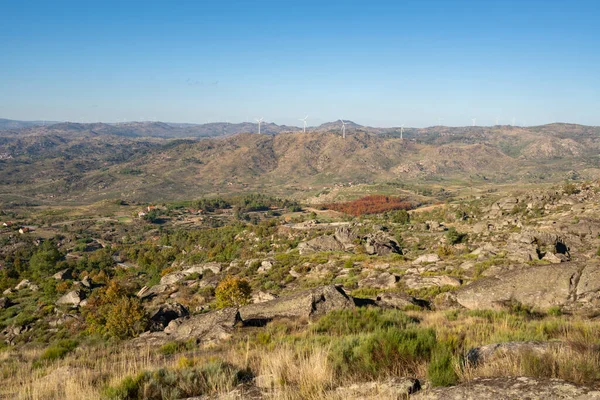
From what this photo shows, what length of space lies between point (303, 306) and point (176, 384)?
1058 centimetres

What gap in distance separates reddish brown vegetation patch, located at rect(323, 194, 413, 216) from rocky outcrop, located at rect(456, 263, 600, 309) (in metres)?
140

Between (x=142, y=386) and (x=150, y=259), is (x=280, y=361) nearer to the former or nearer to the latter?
(x=142, y=386)

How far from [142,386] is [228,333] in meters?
7.20

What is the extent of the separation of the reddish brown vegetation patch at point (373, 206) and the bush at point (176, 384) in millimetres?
154728

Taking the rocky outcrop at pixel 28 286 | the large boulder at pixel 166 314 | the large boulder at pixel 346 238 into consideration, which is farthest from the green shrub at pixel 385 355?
the rocky outcrop at pixel 28 286

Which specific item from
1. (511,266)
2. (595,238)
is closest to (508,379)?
(511,266)

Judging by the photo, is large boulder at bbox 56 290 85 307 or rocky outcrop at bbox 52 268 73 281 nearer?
large boulder at bbox 56 290 85 307

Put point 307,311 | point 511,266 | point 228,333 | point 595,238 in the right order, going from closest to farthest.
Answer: point 228,333 → point 307,311 → point 511,266 → point 595,238

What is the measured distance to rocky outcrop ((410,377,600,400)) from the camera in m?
4.89

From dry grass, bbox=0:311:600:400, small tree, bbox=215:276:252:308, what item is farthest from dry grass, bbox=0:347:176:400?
small tree, bbox=215:276:252:308

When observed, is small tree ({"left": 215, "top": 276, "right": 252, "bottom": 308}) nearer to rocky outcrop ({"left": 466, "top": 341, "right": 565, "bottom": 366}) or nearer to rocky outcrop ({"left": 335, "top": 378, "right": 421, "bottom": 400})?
rocky outcrop ({"left": 466, "top": 341, "right": 565, "bottom": 366})

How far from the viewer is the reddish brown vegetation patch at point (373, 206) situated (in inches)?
6545

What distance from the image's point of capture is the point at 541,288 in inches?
748

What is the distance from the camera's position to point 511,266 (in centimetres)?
2947
